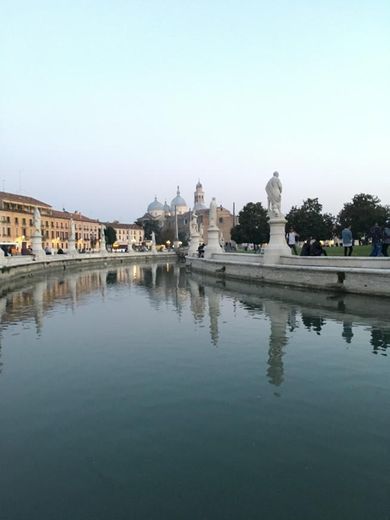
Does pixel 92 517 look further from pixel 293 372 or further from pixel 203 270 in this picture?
pixel 203 270

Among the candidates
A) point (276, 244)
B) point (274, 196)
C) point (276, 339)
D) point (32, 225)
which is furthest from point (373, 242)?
point (32, 225)

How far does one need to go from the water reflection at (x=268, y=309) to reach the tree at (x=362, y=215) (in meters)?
39.8

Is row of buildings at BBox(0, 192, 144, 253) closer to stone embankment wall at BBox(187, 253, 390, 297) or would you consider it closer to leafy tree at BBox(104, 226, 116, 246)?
leafy tree at BBox(104, 226, 116, 246)

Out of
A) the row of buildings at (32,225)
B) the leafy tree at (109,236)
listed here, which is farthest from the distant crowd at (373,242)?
the leafy tree at (109,236)

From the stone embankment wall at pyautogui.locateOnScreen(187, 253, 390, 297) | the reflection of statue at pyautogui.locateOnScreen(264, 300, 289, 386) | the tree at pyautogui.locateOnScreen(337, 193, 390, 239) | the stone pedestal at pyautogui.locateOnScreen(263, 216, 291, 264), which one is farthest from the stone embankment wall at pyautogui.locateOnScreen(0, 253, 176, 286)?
the tree at pyautogui.locateOnScreen(337, 193, 390, 239)

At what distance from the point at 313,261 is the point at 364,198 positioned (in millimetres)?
47033

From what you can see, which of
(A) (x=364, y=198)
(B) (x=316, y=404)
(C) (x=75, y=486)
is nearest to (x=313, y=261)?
(B) (x=316, y=404)

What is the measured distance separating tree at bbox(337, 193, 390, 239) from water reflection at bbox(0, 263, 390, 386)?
39.8m

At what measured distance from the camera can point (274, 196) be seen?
78.3ft

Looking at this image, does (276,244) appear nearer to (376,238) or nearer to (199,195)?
(376,238)

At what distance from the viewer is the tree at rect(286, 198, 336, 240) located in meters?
63.7

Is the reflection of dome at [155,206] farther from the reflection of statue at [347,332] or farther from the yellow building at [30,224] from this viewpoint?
the reflection of statue at [347,332]

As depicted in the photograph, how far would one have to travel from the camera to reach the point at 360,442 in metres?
5.05

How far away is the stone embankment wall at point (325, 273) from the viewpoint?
16.0m
